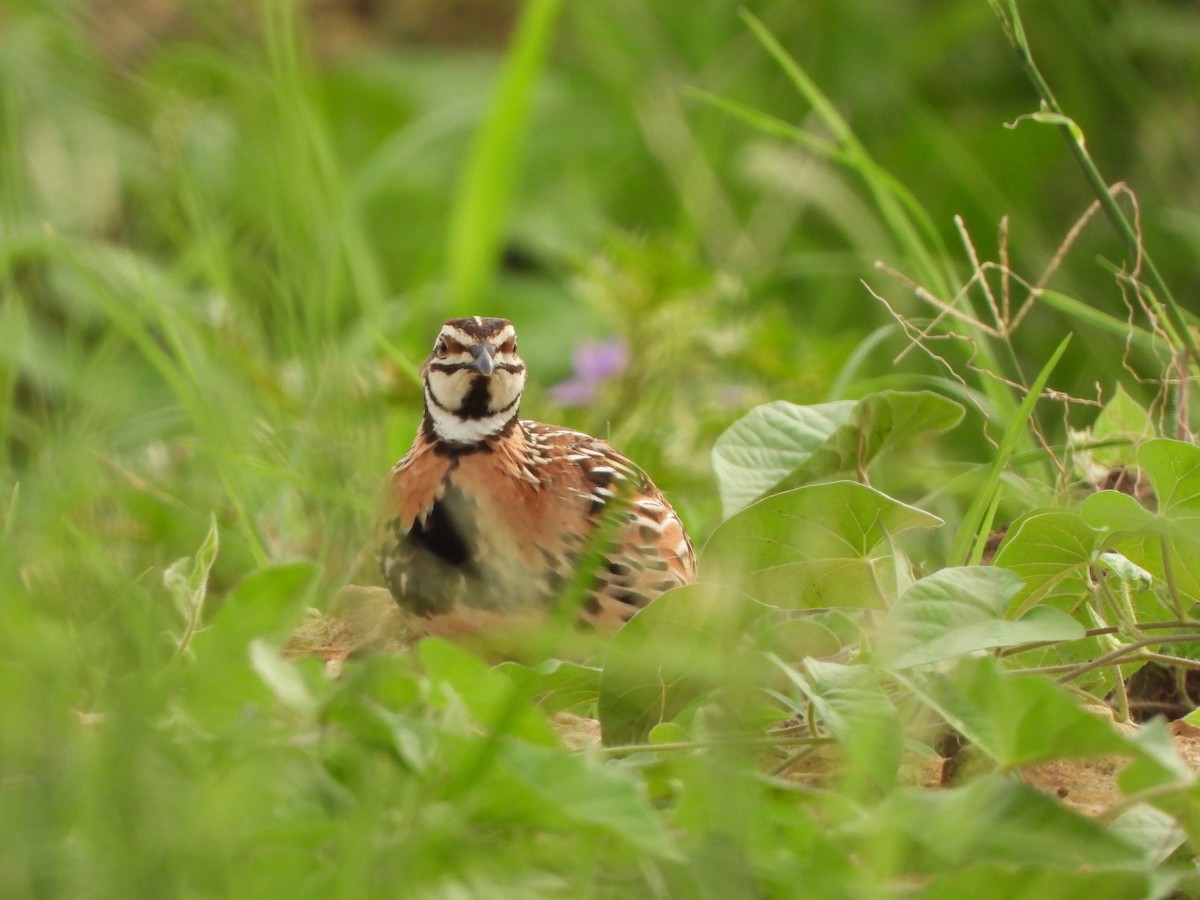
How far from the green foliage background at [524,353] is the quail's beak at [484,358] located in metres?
0.14

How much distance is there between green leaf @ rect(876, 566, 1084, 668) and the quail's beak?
133 cm

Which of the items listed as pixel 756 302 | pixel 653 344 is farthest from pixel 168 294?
pixel 756 302

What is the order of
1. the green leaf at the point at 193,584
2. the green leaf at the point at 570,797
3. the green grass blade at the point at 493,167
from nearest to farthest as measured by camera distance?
the green leaf at the point at 570,797
the green leaf at the point at 193,584
the green grass blade at the point at 493,167

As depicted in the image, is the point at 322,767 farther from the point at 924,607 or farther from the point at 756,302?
the point at 756,302

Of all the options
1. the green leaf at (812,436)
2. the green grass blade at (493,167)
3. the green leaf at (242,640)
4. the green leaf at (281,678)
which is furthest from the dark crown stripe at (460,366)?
the green grass blade at (493,167)

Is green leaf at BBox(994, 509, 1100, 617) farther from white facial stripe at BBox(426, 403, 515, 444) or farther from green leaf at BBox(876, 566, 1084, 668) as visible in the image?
white facial stripe at BBox(426, 403, 515, 444)

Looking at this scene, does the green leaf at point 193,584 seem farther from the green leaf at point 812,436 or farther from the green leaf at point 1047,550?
the green leaf at point 1047,550

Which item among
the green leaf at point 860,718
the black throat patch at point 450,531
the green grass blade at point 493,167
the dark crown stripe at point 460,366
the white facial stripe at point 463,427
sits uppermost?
the green grass blade at point 493,167

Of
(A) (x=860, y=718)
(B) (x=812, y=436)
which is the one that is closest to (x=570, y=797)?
(A) (x=860, y=718)

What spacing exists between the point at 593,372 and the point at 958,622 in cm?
288

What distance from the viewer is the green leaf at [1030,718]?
61.1 inches

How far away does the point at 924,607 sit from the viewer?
184cm

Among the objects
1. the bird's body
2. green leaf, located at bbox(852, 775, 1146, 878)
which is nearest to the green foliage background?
green leaf, located at bbox(852, 775, 1146, 878)

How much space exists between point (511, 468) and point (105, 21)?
192 inches
